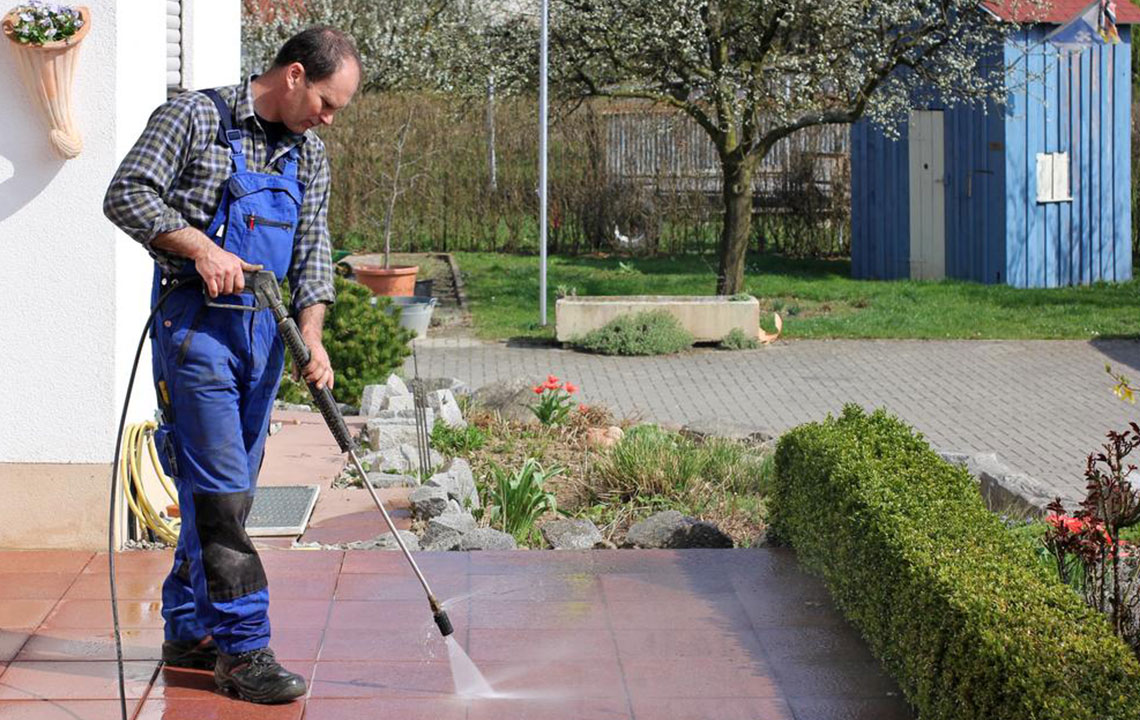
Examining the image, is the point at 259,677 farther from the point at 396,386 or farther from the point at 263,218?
the point at 396,386

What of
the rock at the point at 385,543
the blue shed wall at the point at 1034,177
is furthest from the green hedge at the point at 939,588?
the blue shed wall at the point at 1034,177

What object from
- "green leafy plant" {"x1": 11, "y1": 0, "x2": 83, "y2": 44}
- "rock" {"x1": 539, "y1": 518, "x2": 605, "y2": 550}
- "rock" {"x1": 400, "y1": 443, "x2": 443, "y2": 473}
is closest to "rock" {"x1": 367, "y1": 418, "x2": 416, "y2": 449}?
"rock" {"x1": 400, "y1": 443, "x2": 443, "y2": 473}

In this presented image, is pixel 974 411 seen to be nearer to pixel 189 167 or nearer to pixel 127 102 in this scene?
pixel 127 102

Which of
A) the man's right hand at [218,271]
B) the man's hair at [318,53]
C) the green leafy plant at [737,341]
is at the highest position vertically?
the man's hair at [318,53]

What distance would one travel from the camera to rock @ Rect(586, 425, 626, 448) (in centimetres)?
952

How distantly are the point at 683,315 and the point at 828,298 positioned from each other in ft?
12.1

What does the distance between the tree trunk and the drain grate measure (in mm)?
10457

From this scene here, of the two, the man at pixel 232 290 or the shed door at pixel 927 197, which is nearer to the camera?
the man at pixel 232 290

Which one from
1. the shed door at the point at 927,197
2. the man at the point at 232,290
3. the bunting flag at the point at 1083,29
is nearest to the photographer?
the man at the point at 232,290

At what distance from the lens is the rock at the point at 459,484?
7.83 metres

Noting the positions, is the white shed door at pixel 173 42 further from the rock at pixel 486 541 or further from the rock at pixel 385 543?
the rock at pixel 486 541

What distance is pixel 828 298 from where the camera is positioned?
18797 millimetres

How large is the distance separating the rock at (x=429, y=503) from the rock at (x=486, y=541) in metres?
0.68

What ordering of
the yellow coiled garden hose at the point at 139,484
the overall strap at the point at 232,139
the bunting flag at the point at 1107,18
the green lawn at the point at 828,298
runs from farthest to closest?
the green lawn at the point at 828,298
the bunting flag at the point at 1107,18
the yellow coiled garden hose at the point at 139,484
the overall strap at the point at 232,139
